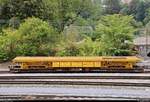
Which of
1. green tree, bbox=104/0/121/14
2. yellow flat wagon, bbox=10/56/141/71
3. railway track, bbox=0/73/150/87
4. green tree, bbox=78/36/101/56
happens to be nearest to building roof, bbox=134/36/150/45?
green tree, bbox=78/36/101/56

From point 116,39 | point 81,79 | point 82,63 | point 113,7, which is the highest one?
point 113,7

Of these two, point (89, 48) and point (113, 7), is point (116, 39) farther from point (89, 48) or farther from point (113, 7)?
point (113, 7)

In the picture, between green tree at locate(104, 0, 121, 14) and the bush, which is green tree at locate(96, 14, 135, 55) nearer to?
the bush

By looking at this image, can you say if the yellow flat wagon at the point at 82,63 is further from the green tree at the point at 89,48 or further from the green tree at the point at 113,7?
the green tree at the point at 113,7

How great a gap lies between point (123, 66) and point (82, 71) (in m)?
2.82

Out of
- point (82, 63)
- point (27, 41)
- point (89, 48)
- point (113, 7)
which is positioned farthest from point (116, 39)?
point (113, 7)

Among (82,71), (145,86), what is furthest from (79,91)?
(82,71)

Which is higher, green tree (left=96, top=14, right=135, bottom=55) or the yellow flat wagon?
green tree (left=96, top=14, right=135, bottom=55)

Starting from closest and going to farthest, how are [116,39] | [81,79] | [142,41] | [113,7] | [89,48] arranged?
[81,79] < [116,39] < [89,48] < [142,41] < [113,7]

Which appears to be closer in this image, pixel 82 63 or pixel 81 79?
pixel 81 79

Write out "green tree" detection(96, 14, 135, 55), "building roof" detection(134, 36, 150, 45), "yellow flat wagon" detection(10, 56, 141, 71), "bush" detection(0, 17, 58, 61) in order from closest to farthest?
1. "yellow flat wagon" detection(10, 56, 141, 71)
2. "green tree" detection(96, 14, 135, 55)
3. "bush" detection(0, 17, 58, 61)
4. "building roof" detection(134, 36, 150, 45)

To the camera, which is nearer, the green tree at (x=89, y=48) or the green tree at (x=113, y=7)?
the green tree at (x=89, y=48)

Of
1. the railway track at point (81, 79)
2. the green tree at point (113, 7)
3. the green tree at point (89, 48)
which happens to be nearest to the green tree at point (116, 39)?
the green tree at point (89, 48)

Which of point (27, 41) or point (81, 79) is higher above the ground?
point (27, 41)
